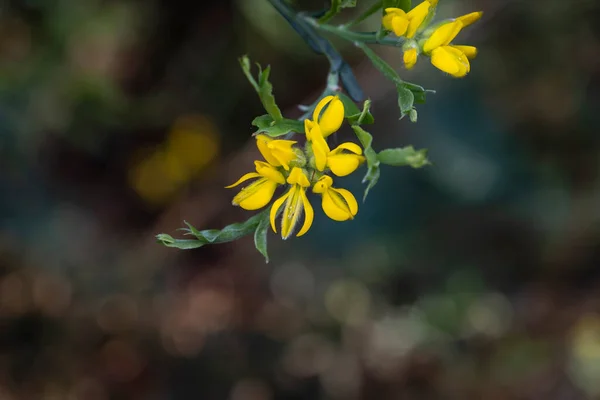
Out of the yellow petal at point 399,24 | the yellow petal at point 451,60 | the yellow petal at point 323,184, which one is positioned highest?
the yellow petal at point 399,24

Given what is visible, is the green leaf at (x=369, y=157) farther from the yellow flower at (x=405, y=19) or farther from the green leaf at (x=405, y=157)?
the yellow flower at (x=405, y=19)

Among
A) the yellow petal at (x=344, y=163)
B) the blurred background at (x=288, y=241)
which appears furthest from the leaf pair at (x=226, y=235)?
the blurred background at (x=288, y=241)

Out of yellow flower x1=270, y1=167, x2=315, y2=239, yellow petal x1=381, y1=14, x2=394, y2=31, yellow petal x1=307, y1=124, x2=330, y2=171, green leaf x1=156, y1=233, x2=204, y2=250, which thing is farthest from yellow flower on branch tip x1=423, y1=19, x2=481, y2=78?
green leaf x1=156, y1=233, x2=204, y2=250

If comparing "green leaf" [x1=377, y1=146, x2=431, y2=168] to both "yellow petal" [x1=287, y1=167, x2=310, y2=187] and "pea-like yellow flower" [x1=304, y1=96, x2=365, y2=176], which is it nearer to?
"pea-like yellow flower" [x1=304, y1=96, x2=365, y2=176]

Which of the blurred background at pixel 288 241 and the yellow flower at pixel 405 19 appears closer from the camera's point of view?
the yellow flower at pixel 405 19

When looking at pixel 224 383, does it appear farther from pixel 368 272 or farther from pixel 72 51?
pixel 72 51

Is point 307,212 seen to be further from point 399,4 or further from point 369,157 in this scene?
point 399,4

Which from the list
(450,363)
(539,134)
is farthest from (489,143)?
(450,363)
